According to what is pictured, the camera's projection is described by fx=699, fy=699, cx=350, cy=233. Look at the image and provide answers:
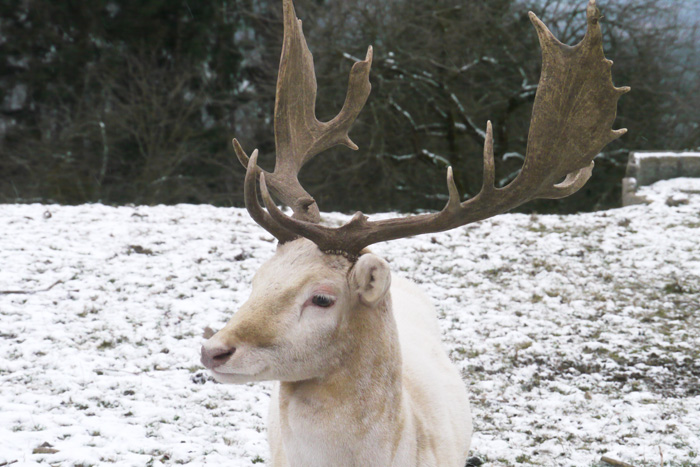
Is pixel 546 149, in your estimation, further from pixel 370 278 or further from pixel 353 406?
pixel 353 406

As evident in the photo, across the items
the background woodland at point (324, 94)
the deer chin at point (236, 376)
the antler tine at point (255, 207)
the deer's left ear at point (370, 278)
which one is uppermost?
the background woodland at point (324, 94)

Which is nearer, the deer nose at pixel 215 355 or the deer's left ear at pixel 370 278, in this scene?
the deer nose at pixel 215 355

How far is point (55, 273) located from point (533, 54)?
12610 millimetres

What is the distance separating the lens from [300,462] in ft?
8.79

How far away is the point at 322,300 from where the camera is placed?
2.72m

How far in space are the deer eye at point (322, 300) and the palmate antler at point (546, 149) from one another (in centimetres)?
22

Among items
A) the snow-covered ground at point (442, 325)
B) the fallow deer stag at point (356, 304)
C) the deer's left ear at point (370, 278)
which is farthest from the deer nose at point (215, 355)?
the snow-covered ground at point (442, 325)

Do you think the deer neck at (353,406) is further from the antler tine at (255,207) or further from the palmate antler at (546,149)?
the antler tine at (255,207)

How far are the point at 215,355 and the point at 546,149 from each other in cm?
156

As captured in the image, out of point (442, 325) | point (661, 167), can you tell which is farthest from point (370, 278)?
point (661, 167)

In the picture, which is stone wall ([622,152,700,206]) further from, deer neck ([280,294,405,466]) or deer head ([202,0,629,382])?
deer neck ([280,294,405,466])

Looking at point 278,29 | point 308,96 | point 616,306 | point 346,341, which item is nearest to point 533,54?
point 278,29

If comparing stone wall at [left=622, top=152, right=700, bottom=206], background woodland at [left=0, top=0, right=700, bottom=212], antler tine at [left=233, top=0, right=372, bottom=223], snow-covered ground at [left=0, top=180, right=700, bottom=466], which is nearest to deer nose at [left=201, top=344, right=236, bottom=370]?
antler tine at [left=233, top=0, right=372, bottom=223]

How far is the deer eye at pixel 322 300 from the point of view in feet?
8.91
